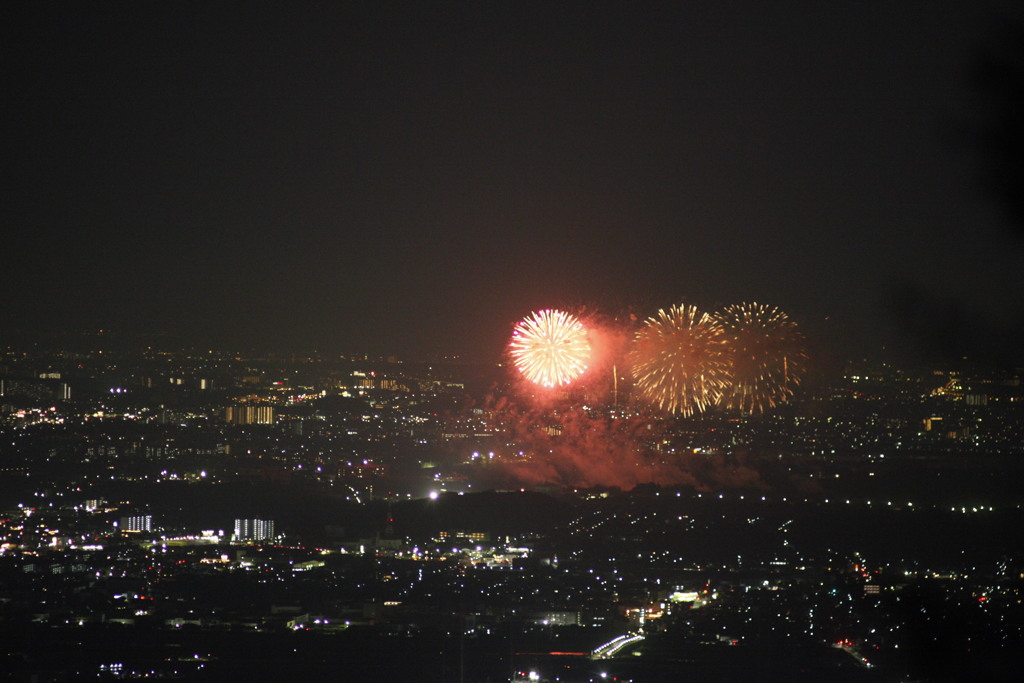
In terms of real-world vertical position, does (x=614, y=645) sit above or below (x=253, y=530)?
below

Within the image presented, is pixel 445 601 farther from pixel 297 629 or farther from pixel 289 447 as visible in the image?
pixel 289 447

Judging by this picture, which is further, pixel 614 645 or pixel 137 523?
pixel 137 523

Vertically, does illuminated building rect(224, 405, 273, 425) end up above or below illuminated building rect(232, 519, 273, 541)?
above

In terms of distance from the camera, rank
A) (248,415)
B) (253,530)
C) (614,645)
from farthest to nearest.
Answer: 1. (248,415)
2. (253,530)
3. (614,645)

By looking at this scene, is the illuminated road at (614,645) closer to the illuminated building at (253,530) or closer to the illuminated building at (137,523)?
the illuminated building at (253,530)

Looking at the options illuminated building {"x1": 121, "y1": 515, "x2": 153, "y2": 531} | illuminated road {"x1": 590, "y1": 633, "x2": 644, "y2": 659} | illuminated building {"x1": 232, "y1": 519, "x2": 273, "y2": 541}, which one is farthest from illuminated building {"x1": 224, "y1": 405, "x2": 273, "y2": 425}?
illuminated road {"x1": 590, "y1": 633, "x2": 644, "y2": 659}

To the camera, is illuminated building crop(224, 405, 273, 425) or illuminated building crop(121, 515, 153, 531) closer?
illuminated building crop(121, 515, 153, 531)

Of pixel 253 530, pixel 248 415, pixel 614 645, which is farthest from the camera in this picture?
pixel 248 415

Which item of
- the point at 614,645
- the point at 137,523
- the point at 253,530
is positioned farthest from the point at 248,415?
the point at 614,645

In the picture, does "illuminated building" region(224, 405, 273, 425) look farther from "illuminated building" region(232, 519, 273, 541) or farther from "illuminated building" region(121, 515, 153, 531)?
"illuminated building" region(232, 519, 273, 541)

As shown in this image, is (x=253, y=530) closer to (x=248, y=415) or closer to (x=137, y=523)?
(x=137, y=523)

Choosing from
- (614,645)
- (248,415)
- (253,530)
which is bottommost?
(614,645)

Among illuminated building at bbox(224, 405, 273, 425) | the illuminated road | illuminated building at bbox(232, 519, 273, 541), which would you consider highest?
illuminated building at bbox(224, 405, 273, 425)
